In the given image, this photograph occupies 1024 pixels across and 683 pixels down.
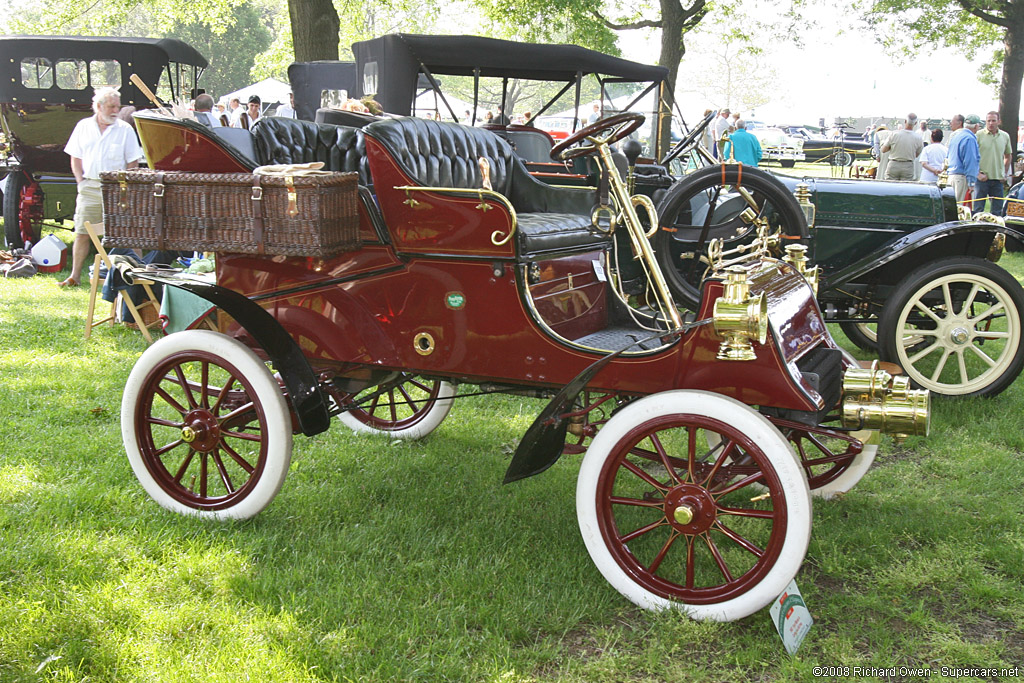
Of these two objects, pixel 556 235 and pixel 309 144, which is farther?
pixel 309 144

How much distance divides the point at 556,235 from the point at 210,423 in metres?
1.41

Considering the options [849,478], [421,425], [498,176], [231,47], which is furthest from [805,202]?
[231,47]

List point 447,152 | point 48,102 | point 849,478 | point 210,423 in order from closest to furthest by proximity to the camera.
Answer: point 210,423
point 849,478
point 447,152
point 48,102

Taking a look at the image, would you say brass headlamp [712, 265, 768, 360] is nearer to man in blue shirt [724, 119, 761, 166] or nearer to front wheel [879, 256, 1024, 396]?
front wheel [879, 256, 1024, 396]

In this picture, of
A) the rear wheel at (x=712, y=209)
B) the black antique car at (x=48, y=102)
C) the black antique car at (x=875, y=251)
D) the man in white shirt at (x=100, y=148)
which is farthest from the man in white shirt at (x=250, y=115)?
the rear wheel at (x=712, y=209)

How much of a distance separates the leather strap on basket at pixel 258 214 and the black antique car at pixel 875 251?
6.00ft

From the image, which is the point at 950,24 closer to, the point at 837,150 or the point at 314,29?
the point at 837,150

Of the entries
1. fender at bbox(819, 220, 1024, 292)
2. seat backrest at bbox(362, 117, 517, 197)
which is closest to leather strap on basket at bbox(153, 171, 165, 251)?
seat backrest at bbox(362, 117, 517, 197)

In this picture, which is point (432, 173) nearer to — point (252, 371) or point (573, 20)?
point (252, 371)

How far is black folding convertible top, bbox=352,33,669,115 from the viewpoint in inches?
305

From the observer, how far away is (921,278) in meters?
4.75

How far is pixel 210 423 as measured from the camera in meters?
3.08

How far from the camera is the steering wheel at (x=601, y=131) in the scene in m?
3.01

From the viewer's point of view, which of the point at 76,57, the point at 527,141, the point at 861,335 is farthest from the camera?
the point at 76,57
